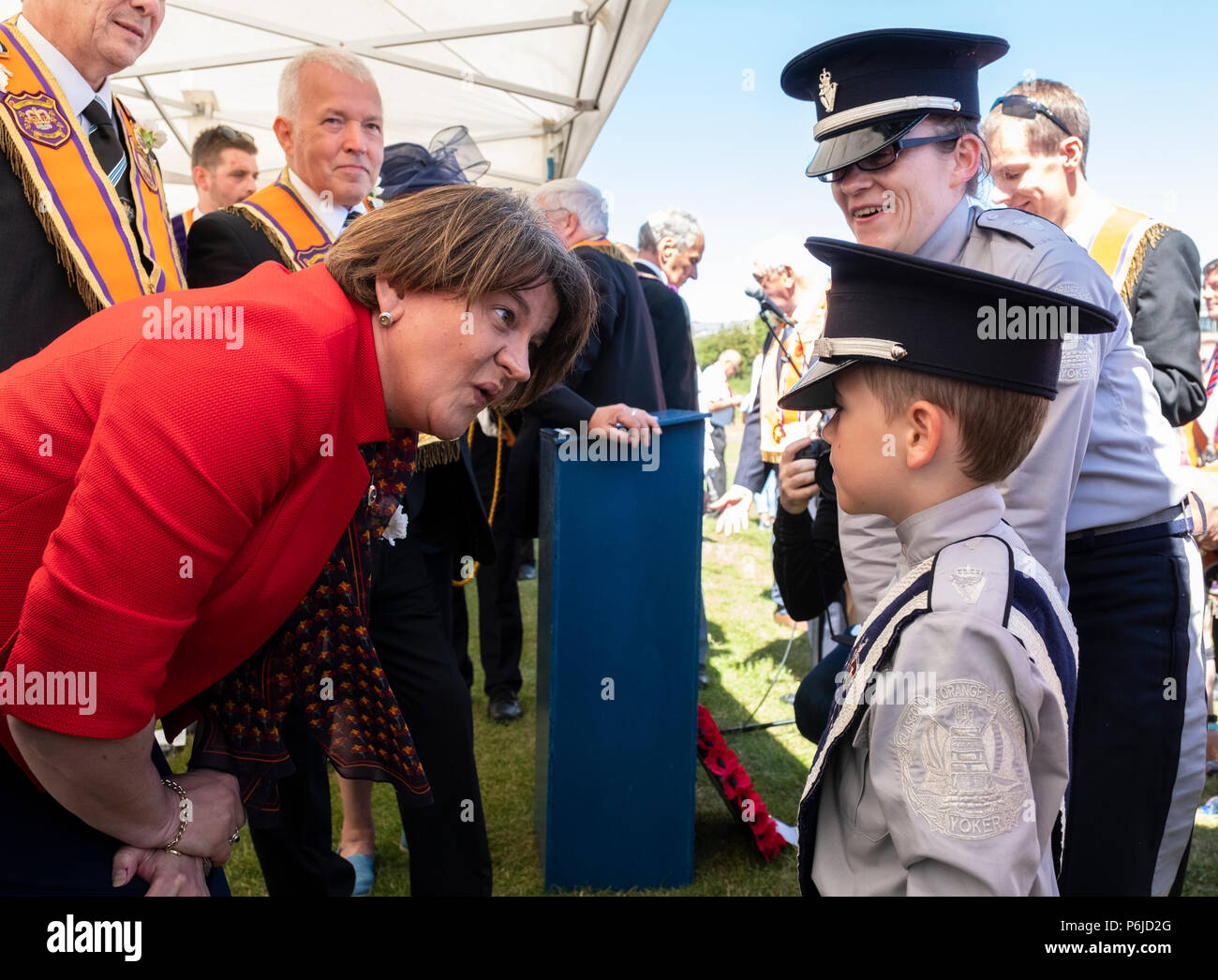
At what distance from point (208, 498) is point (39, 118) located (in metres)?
1.19

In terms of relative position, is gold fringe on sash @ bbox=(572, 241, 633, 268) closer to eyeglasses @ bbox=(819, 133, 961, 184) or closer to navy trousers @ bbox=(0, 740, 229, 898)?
eyeglasses @ bbox=(819, 133, 961, 184)

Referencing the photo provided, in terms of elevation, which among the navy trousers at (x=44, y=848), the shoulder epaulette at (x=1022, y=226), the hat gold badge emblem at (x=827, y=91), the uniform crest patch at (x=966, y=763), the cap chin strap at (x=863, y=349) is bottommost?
the navy trousers at (x=44, y=848)

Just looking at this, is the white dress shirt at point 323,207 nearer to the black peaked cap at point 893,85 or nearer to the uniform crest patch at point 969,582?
the black peaked cap at point 893,85

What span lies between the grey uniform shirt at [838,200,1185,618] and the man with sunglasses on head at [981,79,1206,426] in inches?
15.8

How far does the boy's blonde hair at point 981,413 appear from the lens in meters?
1.39

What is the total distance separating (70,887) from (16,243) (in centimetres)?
117

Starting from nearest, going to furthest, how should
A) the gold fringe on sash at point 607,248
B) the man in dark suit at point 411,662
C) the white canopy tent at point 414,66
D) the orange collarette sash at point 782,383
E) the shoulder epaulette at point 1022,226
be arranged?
the shoulder epaulette at point 1022,226, the man in dark suit at point 411,662, the gold fringe on sash at point 607,248, the orange collarette sash at point 782,383, the white canopy tent at point 414,66

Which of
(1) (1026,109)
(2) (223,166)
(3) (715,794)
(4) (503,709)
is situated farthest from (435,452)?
(2) (223,166)

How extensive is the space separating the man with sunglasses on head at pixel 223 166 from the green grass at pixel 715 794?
2578mm

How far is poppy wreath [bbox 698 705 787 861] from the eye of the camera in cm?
311

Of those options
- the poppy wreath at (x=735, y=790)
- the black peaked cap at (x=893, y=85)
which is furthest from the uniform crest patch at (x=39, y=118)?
the poppy wreath at (x=735, y=790)

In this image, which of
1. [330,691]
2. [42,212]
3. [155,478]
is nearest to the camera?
[155,478]

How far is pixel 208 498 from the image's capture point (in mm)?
1160

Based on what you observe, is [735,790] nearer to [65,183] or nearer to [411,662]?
[411,662]
